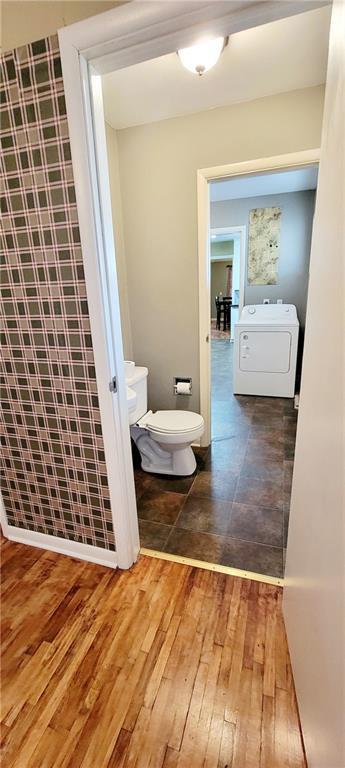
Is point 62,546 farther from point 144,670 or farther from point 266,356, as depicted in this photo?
point 266,356

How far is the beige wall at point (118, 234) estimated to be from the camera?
220 cm

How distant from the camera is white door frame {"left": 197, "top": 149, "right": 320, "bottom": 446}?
1.95 m

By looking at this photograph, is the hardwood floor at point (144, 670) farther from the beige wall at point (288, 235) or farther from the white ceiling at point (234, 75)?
the beige wall at point (288, 235)

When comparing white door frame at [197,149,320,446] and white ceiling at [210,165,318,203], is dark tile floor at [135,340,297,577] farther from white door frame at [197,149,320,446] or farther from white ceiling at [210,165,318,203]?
white ceiling at [210,165,318,203]

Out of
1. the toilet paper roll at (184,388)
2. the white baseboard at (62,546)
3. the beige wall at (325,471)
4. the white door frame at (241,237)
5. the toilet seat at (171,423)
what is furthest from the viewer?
the white door frame at (241,237)

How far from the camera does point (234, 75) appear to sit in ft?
5.52

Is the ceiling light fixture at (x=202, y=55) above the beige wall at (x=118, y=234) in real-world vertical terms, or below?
above

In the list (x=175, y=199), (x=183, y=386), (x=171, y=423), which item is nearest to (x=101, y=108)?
(x=175, y=199)

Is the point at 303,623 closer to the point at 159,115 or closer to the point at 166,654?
the point at 166,654

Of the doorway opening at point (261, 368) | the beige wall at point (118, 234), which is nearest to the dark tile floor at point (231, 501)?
the doorway opening at point (261, 368)

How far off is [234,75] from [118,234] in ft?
3.63

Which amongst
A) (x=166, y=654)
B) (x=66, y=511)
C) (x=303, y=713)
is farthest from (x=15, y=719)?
(x=303, y=713)

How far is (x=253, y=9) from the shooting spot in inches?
33.8

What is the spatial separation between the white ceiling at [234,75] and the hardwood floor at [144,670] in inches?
93.9
